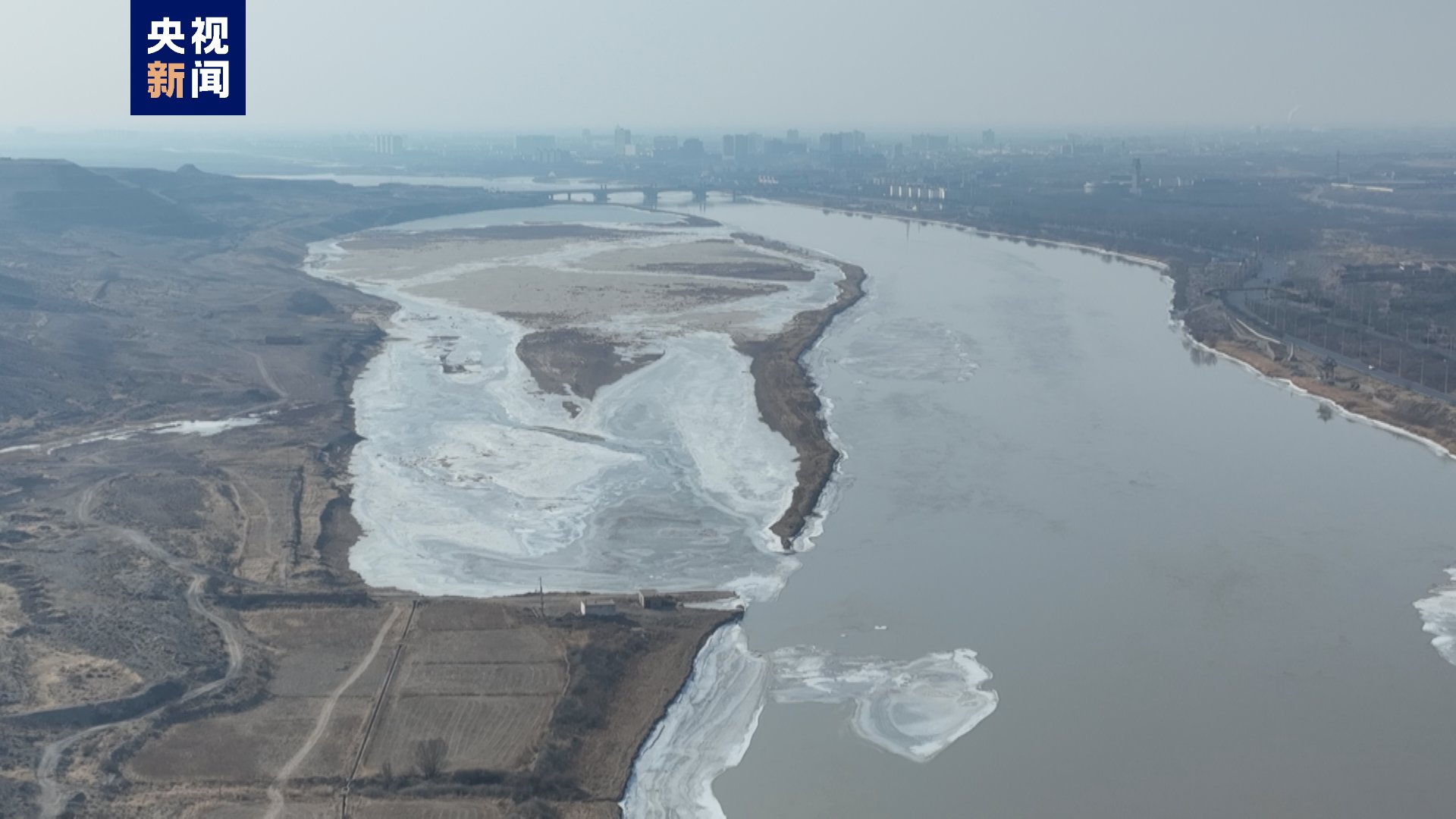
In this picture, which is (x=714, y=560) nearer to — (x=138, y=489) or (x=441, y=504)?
(x=441, y=504)

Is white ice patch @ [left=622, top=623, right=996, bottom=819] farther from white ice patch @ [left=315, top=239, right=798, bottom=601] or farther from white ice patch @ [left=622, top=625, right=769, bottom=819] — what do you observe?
white ice patch @ [left=315, top=239, right=798, bottom=601]

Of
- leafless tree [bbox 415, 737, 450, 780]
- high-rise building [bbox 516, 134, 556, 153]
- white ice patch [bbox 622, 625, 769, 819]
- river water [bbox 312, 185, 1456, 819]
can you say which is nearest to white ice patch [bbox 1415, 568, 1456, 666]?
river water [bbox 312, 185, 1456, 819]

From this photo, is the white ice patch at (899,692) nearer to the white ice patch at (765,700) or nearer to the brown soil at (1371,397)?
the white ice patch at (765,700)

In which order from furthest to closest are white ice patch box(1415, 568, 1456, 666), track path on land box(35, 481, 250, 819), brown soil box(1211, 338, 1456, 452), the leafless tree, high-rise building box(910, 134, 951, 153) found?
1. high-rise building box(910, 134, 951, 153)
2. brown soil box(1211, 338, 1456, 452)
3. white ice patch box(1415, 568, 1456, 666)
4. the leafless tree
5. track path on land box(35, 481, 250, 819)

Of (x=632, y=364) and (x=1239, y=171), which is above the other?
(x=1239, y=171)

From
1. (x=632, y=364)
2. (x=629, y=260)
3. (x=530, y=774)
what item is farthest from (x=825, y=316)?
(x=530, y=774)

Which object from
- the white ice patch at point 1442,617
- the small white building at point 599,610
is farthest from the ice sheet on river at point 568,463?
the white ice patch at point 1442,617
